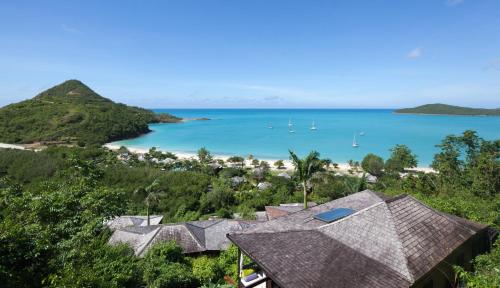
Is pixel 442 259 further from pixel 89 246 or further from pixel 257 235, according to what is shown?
pixel 89 246

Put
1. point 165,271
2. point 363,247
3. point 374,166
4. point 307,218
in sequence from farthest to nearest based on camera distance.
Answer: point 374,166 → point 165,271 → point 307,218 → point 363,247

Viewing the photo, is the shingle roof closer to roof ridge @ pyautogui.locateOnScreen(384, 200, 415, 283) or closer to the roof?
roof ridge @ pyautogui.locateOnScreen(384, 200, 415, 283)

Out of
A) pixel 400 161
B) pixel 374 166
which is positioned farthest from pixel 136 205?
pixel 400 161

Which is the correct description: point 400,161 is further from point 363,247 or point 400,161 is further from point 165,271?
point 165,271

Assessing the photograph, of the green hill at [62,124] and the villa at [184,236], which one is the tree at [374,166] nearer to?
the villa at [184,236]

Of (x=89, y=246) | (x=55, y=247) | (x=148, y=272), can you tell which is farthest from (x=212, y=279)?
(x=55, y=247)

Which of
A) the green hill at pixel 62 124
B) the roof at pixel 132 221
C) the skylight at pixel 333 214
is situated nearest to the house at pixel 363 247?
the skylight at pixel 333 214
